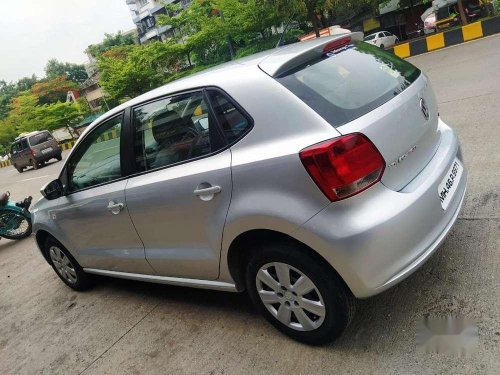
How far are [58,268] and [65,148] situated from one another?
2977 centimetres

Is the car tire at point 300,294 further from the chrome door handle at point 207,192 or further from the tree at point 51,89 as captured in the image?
the tree at point 51,89

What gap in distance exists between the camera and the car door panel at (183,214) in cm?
255

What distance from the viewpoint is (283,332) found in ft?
8.79

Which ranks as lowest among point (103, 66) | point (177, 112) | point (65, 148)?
point (65, 148)

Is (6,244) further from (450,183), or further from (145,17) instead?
(145,17)

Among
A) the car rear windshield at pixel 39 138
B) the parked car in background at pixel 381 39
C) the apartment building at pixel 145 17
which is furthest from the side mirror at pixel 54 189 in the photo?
the apartment building at pixel 145 17

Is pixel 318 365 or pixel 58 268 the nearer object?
pixel 318 365

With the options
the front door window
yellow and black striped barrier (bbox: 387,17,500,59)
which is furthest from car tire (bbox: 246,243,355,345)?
yellow and black striped barrier (bbox: 387,17,500,59)

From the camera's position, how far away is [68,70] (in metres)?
88.4

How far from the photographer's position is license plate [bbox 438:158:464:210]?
8.11 feet

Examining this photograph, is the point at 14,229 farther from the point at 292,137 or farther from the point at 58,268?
the point at 292,137

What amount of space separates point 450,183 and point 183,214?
5.28 ft

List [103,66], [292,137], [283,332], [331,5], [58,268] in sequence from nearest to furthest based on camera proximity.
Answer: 1. [292,137]
2. [283,332]
3. [58,268]
4. [331,5]
5. [103,66]

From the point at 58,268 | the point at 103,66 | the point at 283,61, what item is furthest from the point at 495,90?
the point at 103,66
